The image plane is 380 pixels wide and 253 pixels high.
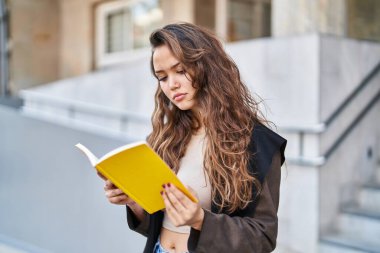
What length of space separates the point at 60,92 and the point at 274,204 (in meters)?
6.92

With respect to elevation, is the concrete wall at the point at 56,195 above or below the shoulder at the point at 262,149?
below

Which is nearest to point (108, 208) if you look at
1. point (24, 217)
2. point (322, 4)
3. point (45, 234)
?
point (45, 234)

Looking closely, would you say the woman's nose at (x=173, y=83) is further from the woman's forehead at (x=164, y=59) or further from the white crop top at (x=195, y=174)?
the white crop top at (x=195, y=174)

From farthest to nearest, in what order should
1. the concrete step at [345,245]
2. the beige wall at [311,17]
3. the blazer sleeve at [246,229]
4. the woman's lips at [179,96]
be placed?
the beige wall at [311,17] < the concrete step at [345,245] < the woman's lips at [179,96] < the blazer sleeve at [246,229]

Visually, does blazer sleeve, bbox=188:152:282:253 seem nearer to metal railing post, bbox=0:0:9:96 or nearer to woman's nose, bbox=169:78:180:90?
woman's nose, bbox=169:78:180:90

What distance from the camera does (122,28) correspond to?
495 inches

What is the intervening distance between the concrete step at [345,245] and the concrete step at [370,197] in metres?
0.45

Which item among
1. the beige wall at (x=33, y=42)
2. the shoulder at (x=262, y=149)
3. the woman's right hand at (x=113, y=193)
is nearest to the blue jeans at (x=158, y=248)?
the woman's right hand at (x=113, y=193)

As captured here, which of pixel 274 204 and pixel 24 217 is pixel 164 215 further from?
pixel 24 217

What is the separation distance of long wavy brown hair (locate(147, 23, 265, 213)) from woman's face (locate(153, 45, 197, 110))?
A: 2cm

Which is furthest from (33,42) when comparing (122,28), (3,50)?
(122,28)

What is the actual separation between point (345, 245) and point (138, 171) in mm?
3272

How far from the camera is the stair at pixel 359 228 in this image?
4.35 meters

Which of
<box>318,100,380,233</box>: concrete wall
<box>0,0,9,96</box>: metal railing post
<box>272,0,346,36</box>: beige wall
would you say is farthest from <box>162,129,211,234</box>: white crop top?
<box>0,0,9,96</box>: metal railing post
